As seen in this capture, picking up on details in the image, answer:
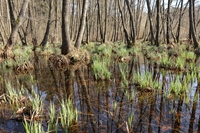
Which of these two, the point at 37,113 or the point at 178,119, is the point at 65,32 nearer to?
the point at 37,113

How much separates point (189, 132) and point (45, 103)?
2.29 meters

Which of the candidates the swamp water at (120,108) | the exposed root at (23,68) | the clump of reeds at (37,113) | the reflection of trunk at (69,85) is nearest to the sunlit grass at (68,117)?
the clump of reeds at (37,113)

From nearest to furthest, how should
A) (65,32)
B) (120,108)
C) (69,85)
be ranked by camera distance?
(120,108) → (69,85) → (65,32)

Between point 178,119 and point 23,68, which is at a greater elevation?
point 23,68

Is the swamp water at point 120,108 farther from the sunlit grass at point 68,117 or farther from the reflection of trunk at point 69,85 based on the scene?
the sunlit grass at point 68,117

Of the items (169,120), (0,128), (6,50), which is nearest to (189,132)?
(169,120)

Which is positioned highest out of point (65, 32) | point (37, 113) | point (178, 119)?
point (65, 32)

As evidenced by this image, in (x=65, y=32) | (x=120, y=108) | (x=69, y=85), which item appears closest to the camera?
(x=120, y=108)

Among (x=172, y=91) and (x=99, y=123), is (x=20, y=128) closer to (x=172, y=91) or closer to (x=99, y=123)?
(x=99, y=123)

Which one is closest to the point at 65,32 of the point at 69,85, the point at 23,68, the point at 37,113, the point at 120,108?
the point at 23,68

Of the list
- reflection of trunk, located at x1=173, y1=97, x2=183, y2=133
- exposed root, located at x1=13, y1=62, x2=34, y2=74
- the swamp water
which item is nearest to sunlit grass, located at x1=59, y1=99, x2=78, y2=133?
the swamp water

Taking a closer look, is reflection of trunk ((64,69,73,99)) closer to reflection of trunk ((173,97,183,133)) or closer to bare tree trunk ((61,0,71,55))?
reflection of trunk ((173,97,183,133))

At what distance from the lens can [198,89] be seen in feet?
12.7

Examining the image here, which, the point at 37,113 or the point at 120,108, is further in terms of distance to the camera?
the point at 120,108
